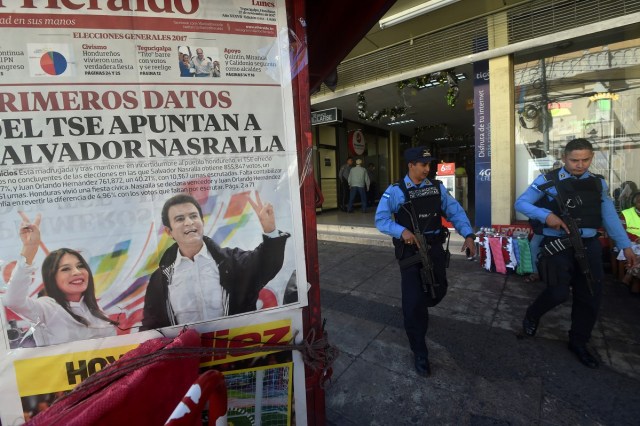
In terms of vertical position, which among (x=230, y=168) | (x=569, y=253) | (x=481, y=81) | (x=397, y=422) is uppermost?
(x=481, y=81)

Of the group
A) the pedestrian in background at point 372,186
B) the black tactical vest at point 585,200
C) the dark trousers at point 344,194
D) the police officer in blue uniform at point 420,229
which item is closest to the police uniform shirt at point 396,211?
the police officer in blue uniform at point 420,229

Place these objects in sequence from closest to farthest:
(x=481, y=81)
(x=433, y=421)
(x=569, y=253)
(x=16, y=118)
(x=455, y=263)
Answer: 1. (x=16, y=118)
2. (x=433, y=421)
3. (x=569, y=253)
4. (x=455, y=263)
5. (x=481, y=81)

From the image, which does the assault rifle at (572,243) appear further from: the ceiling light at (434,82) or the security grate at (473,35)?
the ceiling light at (434,82)

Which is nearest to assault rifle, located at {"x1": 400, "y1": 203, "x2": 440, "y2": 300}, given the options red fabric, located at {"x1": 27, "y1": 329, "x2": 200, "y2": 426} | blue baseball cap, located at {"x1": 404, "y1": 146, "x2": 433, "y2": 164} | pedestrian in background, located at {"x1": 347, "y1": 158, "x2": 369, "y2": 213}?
blue baseball cap, located at {"x1": 404, "y1": 146, "x2": 433, "y2": 164}

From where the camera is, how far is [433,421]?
211 cm

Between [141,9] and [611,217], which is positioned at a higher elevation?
[141,9]

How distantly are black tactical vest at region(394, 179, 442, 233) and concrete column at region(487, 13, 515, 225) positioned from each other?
12.3 feet

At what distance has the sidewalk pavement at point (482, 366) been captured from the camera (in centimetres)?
215

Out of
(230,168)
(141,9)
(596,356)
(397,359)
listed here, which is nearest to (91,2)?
(141,9)

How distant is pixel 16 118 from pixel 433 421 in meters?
2.69

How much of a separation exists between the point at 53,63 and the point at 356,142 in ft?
35.7

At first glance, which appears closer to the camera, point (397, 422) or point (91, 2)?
point (91, 2)

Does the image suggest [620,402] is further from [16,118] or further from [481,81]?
[481,81]

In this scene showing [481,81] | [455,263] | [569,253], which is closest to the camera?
[569,253]
